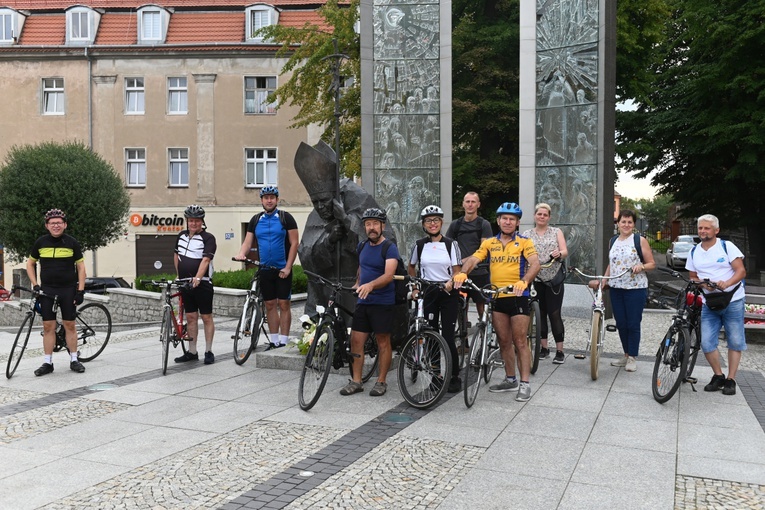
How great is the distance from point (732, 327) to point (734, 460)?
2.32 m

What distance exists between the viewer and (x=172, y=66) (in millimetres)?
32812

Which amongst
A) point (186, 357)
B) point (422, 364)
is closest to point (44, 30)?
point (186, 357)

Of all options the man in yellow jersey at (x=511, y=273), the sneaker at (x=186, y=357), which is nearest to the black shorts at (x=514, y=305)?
the man in yellow jersey at (x=511, y=273)

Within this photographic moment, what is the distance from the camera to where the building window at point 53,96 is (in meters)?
33.3

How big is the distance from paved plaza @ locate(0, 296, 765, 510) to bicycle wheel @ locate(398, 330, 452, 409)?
0.47ft

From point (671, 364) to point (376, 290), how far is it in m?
2.84

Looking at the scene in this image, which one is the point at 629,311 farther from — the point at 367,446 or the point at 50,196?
the point at 50,196

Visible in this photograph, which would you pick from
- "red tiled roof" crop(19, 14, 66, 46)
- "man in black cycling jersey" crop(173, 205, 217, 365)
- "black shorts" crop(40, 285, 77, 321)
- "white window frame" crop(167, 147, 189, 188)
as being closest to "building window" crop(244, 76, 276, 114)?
"white window frame" crop(167, 147, 189, 188)

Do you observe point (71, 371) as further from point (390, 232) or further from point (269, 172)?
point (269, 172)

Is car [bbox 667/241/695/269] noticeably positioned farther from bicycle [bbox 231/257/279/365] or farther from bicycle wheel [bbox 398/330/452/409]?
bicycle wheel [bbox 398/330/452/409]

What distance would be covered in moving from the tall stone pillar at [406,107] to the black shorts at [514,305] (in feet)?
32.1

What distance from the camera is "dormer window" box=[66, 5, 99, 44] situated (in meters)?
33.0

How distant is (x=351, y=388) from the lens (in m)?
7.28

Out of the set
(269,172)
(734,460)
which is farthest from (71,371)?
(269,172)
